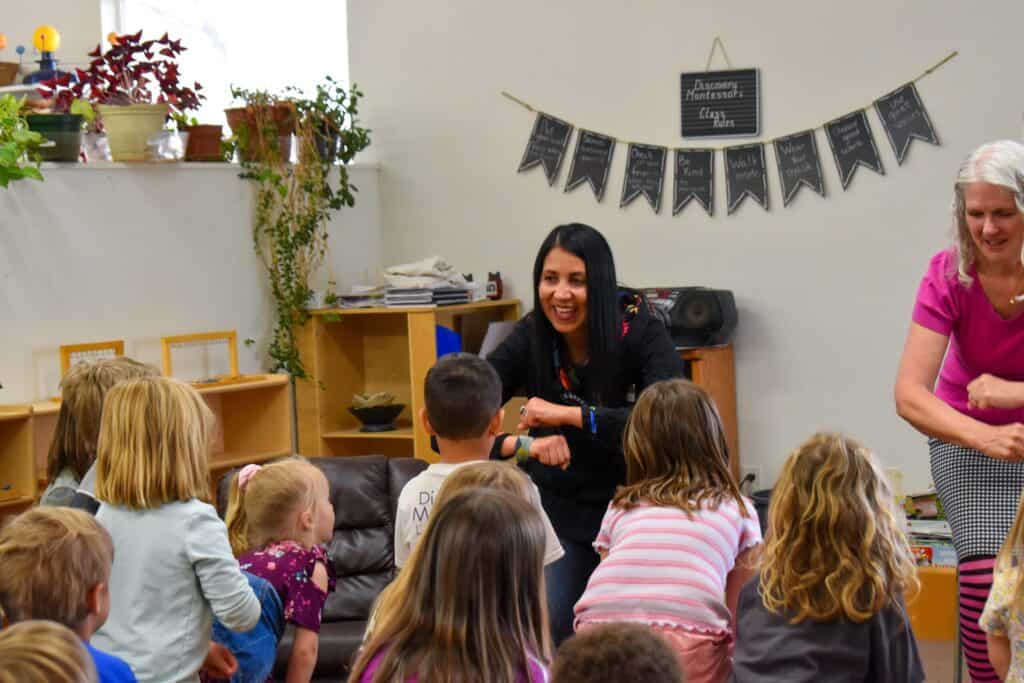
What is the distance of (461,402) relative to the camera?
9.70 feet

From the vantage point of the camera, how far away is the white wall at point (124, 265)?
488 centimetres

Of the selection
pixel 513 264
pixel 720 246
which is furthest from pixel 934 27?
pixel 513 264

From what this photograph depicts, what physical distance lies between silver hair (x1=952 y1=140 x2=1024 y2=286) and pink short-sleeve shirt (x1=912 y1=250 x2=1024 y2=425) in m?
0.04

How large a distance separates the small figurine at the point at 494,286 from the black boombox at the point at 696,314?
2.99ft

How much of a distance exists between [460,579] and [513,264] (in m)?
4.53

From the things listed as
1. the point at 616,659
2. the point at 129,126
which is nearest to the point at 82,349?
the point at 129,126

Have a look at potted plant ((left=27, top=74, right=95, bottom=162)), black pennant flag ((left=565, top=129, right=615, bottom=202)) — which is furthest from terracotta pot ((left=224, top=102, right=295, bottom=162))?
black pennant flag ((left=565, top=129, right=615, bottom=202))

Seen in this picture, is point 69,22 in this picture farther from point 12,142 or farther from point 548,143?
point 548,143

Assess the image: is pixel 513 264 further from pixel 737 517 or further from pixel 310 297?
pixel 737 517

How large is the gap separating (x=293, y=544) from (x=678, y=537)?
0.86 metres

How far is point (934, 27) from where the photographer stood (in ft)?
18.0

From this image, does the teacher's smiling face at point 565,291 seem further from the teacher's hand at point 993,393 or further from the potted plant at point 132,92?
the potted plant at point 132,92

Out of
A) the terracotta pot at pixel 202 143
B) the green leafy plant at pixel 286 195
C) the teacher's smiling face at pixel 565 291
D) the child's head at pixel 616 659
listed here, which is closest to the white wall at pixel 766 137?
the green leafy plant at pixel 286 195

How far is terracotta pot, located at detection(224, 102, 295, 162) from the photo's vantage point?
19.1 ft
